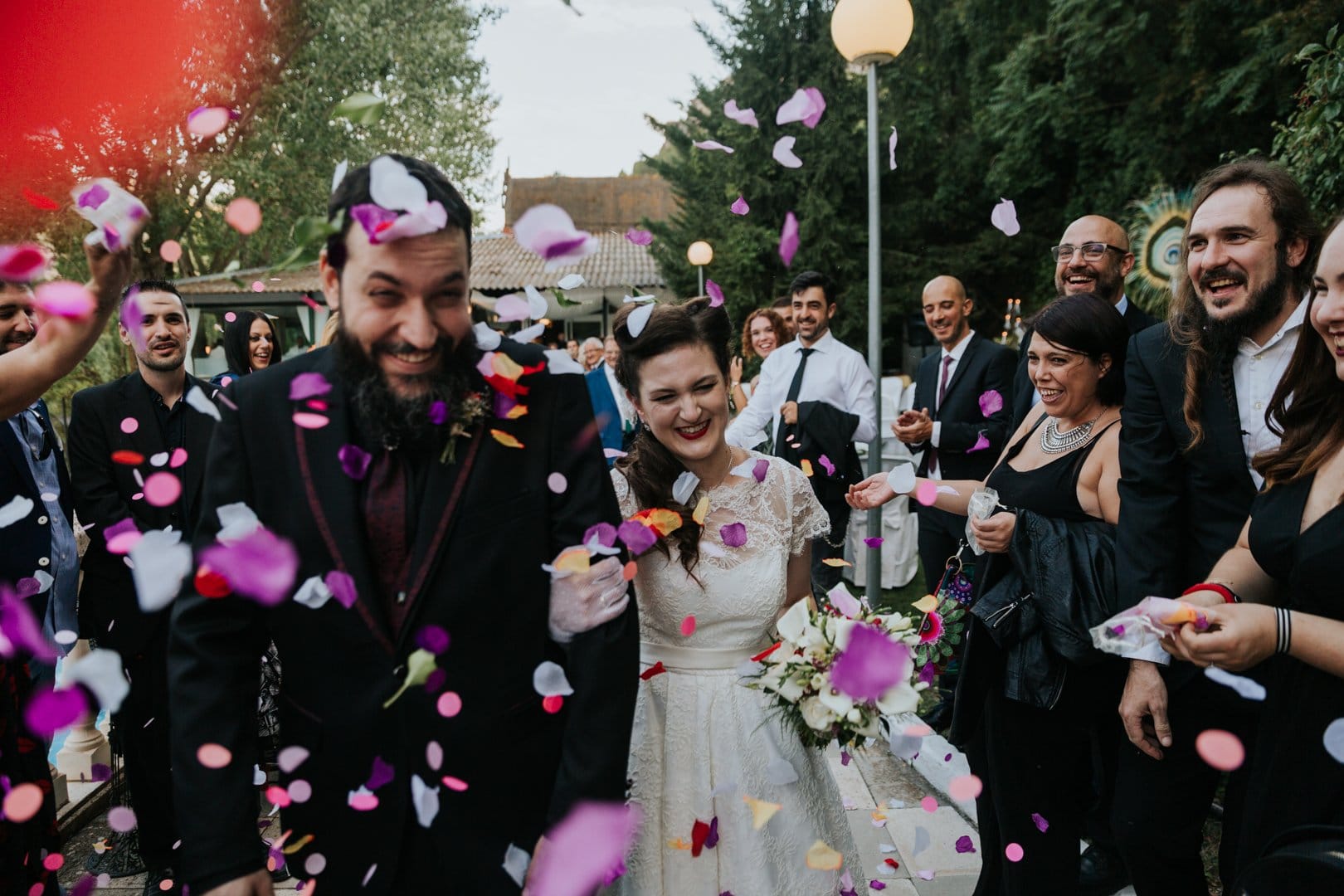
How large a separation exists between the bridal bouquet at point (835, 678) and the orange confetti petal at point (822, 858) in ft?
0.92

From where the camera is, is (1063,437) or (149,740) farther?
(149,740)

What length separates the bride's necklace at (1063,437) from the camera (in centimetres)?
272

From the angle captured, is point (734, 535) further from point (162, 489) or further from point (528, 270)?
point (528, 270)

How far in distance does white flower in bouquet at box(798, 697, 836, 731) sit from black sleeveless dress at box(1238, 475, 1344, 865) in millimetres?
955

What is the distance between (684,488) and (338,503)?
99cm

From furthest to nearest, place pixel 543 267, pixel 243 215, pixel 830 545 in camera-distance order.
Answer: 1. pixel 543 267
2. pixel 830 545
3. pixel 243 215

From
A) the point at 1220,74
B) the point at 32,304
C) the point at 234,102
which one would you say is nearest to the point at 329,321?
the point at 32,304

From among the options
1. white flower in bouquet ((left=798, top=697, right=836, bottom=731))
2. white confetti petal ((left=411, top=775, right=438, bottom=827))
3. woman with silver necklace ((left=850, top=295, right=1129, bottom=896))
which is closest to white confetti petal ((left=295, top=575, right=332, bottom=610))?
white confetti petal ((left=411, top=775, right=438, bottom=827))

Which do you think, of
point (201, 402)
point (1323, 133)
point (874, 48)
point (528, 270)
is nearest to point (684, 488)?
point (201, 402)

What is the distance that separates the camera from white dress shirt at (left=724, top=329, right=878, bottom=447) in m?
5.29

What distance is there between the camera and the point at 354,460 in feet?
5.59

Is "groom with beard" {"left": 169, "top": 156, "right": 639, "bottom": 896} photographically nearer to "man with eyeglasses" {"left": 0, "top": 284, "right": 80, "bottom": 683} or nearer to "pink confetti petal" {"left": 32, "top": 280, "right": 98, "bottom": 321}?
"pink confetti petal" {"left": 32, "top": 280, "right": 98, "bottom": 321}

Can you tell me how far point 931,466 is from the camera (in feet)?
15.6

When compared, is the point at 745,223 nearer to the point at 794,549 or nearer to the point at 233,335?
the point at 233,335
